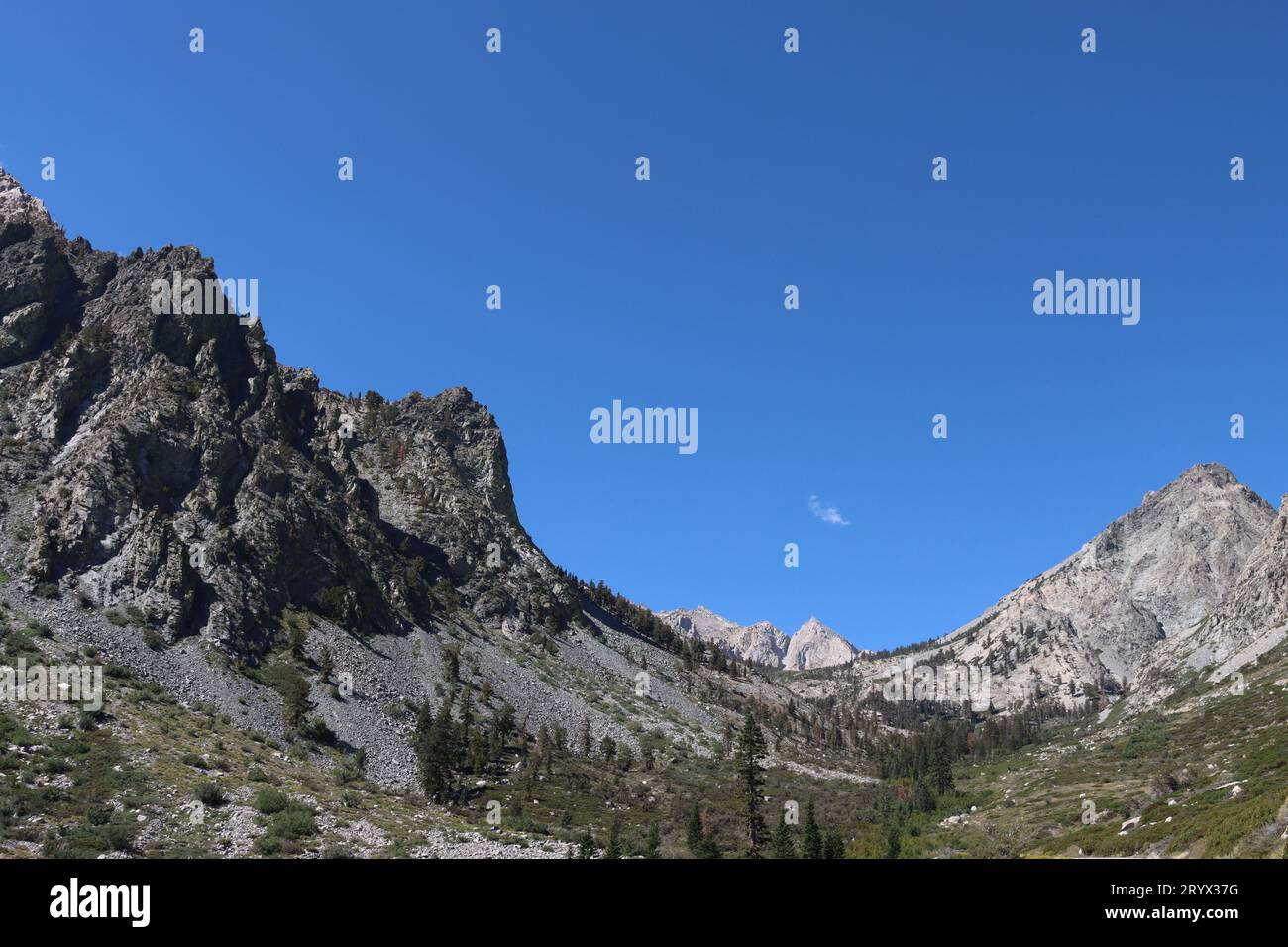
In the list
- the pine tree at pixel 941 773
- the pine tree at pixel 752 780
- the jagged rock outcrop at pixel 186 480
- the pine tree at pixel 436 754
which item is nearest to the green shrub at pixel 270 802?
the pine tree at pixel 436 754

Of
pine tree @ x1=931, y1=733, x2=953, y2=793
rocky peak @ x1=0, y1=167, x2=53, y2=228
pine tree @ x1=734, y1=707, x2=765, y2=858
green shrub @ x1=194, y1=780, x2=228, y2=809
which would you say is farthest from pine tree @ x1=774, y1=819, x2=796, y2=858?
rocky peak @ x1=0, y1=167, x2=53, y2=228

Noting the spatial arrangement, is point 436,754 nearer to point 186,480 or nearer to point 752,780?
point 752,780

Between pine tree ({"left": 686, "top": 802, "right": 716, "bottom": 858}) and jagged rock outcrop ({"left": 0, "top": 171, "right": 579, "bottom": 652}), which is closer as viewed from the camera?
pine tree ({"left": 686, "top": 802, "right": 716, "bottom": 858})

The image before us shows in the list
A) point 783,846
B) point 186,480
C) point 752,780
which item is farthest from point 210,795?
point 186,480

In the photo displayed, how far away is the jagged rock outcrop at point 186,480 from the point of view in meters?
97.1

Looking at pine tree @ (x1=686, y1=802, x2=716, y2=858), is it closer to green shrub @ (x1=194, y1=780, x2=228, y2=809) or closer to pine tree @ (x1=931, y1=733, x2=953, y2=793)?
green shrub @ (x1=194, y1=780, x2=228, y2=809)

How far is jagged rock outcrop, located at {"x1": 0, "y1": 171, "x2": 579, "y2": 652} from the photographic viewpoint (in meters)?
97.1

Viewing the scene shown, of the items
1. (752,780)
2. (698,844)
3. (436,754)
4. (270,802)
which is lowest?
(698,844)

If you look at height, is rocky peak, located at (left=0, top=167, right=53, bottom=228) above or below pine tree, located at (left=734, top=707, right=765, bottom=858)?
above

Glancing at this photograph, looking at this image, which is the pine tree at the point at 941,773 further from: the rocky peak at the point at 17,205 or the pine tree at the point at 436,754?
the rocky peak at the point at 17,205

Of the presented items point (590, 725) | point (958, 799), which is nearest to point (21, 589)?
point (590, 725)

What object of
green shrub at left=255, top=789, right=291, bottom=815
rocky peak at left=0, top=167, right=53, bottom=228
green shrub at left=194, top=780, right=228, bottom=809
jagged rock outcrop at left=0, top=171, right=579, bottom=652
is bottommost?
green shrub at left=255, top=789, right=291, bottom=815

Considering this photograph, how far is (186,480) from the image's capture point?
375 feet
